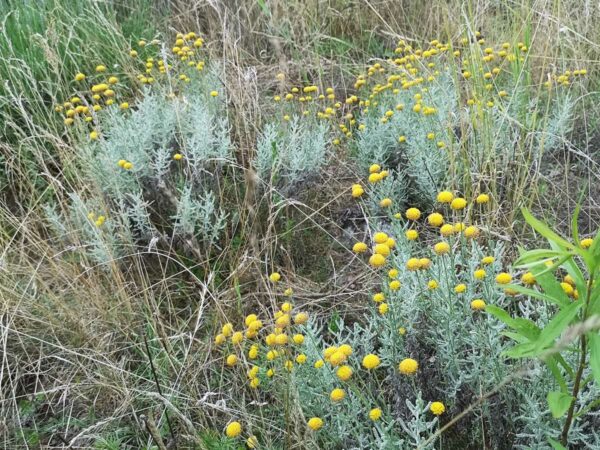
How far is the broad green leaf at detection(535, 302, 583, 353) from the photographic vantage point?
108 centimetres

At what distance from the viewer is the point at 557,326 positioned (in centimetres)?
108

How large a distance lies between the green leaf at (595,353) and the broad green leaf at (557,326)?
6cm

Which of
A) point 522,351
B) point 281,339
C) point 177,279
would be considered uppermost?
point 522,351

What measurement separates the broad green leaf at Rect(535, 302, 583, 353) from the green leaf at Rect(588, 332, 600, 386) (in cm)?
6

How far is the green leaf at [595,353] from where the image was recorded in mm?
1036

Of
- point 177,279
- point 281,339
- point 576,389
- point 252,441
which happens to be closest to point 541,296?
point 576,389

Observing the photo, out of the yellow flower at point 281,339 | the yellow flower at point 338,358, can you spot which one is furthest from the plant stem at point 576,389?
the yellow flower at point 281,339

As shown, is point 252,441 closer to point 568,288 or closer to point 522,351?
point 522,351

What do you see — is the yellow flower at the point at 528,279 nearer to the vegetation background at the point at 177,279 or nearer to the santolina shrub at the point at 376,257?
the santolina shrub at the point at 376,257

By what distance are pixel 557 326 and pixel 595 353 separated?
3.0 inches

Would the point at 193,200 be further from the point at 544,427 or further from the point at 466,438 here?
the point at 544,427

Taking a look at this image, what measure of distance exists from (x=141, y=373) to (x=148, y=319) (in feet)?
0.65

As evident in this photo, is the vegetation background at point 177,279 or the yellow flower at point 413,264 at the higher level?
the yellow flower at point 413,264

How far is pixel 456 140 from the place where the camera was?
289 cm
